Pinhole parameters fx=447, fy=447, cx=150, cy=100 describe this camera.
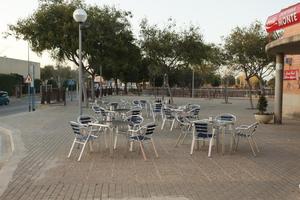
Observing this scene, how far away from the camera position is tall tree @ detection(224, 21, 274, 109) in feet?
96.4

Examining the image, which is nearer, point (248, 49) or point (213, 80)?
point (248, 49)

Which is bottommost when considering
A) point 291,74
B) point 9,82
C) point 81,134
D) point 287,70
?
point 81,134

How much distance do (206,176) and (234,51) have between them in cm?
2299

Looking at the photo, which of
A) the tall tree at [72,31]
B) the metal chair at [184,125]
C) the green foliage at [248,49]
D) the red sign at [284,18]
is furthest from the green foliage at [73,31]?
the metal chair at [184,125]

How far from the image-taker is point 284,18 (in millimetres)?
18719

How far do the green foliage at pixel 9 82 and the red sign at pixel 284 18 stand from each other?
42.4 meters

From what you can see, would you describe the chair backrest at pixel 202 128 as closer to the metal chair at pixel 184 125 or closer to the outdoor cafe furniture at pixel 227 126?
the outdoor cafe furniture at pixel 227 126

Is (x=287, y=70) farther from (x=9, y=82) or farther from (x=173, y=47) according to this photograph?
(x=9, y=82)

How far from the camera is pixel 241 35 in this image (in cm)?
3000

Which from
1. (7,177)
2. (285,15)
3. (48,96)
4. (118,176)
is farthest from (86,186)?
(48,96)

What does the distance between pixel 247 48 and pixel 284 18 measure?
1057cm

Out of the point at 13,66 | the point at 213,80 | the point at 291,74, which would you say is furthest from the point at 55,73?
the point at 291,74

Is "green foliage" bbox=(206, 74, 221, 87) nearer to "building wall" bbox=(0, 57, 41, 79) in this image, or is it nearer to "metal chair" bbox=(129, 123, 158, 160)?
"building wall" bbox=(0, 57, 41, 79)

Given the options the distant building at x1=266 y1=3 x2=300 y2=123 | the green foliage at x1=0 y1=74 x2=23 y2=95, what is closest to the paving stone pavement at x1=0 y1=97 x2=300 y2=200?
the distant building at x1=266 y1=3 x2=300 y2=123
